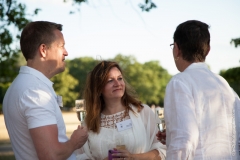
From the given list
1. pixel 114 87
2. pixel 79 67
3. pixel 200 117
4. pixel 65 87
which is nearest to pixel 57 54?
pixel 200 117

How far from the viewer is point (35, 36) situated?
355 cm

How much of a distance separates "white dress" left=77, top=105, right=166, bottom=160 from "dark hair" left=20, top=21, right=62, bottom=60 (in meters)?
1.68

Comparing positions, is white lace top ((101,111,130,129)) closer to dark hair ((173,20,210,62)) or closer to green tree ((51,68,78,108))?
dark hair ((173,20,210,62))

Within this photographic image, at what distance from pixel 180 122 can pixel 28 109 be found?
3.61 feet

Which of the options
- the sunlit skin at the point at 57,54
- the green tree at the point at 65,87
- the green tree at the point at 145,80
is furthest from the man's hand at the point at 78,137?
the green tree at the point at 145,80

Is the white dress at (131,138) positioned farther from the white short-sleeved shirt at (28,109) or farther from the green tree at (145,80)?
the green tree at (145,80)

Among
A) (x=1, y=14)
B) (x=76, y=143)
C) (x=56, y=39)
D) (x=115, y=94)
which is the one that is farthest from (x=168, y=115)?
(x=1, y=14)

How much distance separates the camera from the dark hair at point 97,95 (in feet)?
16.8

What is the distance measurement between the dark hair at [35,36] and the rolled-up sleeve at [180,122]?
3.38 feet

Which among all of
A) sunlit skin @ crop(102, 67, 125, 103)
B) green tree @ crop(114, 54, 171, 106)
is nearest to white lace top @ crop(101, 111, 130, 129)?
sunlit skin @ crop(102, 67, 125, 103)

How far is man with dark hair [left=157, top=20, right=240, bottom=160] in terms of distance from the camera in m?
3.33

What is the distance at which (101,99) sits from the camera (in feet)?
17.5

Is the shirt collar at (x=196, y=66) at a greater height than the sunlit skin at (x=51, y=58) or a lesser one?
lesser

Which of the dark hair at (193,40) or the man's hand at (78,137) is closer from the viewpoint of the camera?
the man's hand at (78,137)
